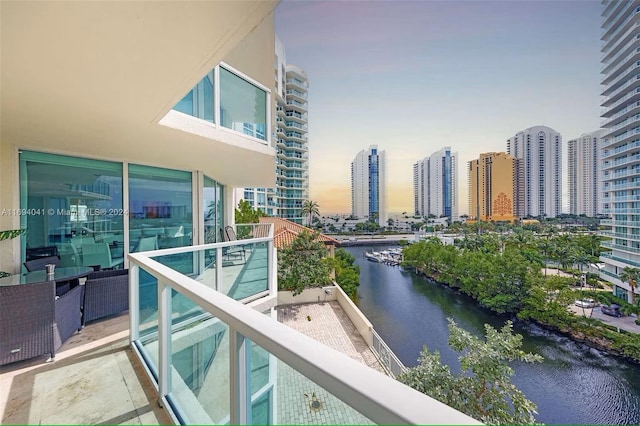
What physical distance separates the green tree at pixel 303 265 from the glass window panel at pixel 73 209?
1167 centimetres

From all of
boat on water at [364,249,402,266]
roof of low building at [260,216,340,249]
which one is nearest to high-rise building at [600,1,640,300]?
boat on water at [364,249,402,266]

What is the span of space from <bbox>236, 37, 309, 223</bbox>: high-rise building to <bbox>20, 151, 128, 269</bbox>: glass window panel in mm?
38523

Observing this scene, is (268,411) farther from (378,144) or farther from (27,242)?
(378,144)

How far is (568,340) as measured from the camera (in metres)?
19.9

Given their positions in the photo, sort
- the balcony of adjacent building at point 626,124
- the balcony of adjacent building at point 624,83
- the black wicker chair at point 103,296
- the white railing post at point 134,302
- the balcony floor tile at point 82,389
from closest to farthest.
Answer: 1. the balcony floor tile at point 82,389
2. the white railing post at point 134,302
3. the black wicker chair at point 103,296
4. the balcony of adjacent building at point 626,124
5. the balcony of adjacent building at point 624,83

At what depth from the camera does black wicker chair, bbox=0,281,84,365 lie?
2.70 metres

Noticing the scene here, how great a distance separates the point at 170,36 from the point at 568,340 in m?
28.1

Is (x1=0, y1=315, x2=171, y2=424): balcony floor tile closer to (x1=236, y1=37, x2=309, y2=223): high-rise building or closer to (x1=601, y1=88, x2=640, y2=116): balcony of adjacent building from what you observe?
(x1=236, y1=37, x2=309, y2=223): high-rise building

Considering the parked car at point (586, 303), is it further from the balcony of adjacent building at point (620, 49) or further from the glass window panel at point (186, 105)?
the glass window panel at point (186, 105)

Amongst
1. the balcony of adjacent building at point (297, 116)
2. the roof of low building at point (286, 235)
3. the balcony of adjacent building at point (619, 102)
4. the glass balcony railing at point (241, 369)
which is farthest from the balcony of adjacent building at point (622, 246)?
the balcony of adjacent building at point (297, 116)

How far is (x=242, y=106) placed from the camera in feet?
20.6

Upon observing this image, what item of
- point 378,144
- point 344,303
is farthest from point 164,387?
point 378,144

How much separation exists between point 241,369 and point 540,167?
82475 millimetres

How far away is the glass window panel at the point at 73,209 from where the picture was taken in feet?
15.5
